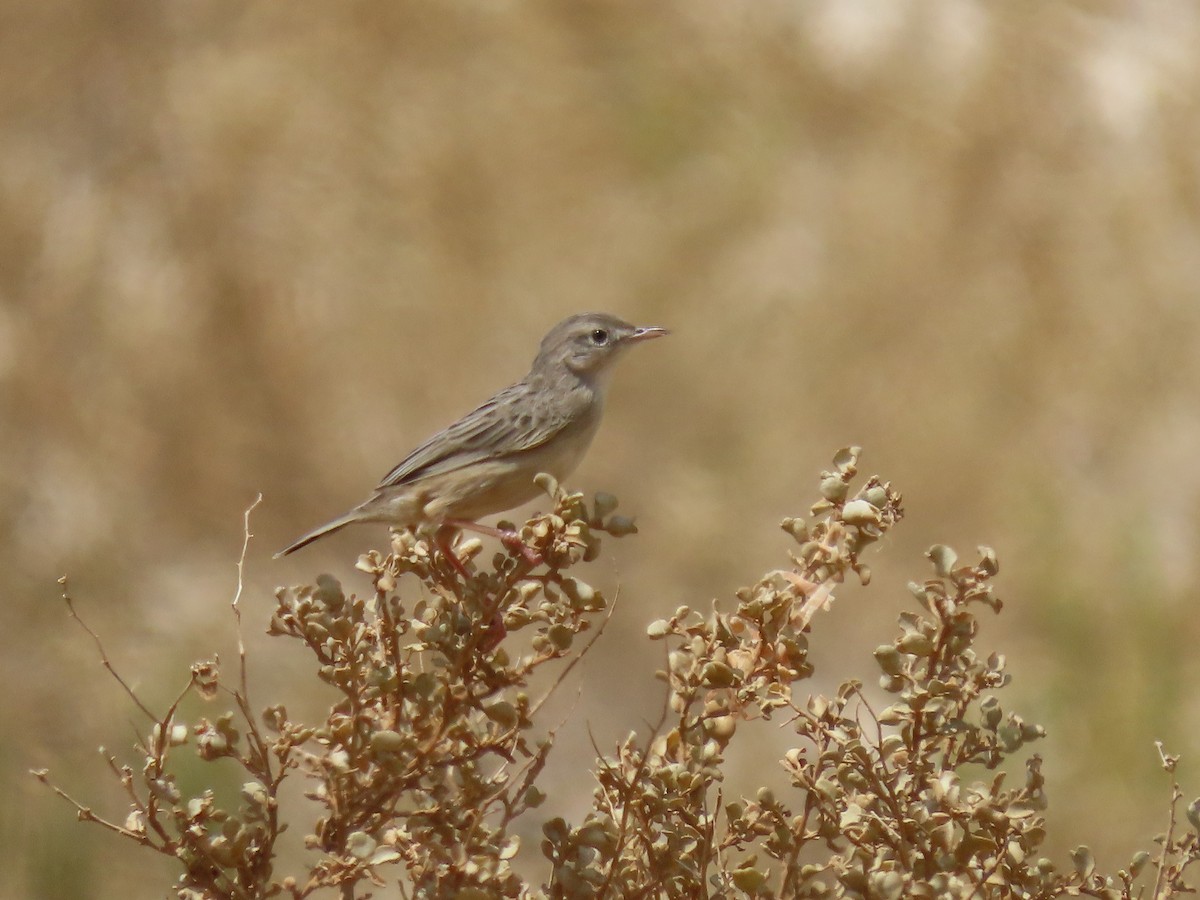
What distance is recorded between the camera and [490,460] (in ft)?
10.8

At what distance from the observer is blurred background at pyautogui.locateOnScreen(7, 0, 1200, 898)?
7.37 meters

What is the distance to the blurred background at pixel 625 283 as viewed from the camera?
24.2 ft

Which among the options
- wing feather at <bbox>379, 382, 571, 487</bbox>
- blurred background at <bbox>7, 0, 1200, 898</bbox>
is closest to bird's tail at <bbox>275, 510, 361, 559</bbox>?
wing feather at <bbox>379, 382, 571, 487</bbox>

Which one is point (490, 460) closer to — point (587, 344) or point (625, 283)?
point (587, 344)

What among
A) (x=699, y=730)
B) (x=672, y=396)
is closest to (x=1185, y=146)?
(x=672, y=396)

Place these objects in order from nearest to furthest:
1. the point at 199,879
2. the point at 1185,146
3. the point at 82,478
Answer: the point at 199,879 < the point at 82,478 < the point at 1185,146

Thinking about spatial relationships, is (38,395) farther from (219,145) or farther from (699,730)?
(699,730)

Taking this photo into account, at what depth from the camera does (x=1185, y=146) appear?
7883 mm

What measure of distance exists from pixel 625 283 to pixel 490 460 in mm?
5146

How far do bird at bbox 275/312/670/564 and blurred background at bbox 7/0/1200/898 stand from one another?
3.65 m

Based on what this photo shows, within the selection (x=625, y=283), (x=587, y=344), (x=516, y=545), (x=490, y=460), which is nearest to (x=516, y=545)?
(x=516, y=545)

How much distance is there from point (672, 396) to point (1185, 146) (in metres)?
3.11

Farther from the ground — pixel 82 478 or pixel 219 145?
pixel 219 145

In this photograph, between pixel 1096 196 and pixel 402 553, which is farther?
pixel 1096 196
